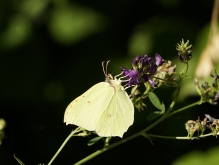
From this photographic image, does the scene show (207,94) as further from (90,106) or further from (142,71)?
(90,106)

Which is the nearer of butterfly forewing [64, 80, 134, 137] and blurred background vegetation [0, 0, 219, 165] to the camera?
butterfly forewing [64, 80, 134, 137]

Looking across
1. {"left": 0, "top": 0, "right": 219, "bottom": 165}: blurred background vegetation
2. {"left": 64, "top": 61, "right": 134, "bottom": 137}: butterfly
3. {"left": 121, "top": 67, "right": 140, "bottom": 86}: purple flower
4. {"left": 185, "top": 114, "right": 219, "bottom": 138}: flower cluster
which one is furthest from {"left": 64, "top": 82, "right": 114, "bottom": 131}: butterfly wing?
{"left": 0, "top": 0, "right": 219, "bottom": 165}: blurred background vegetation

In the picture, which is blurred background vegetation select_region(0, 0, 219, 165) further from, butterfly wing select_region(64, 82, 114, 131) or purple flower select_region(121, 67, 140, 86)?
purple flower select_region(121, 67, 140, 86)

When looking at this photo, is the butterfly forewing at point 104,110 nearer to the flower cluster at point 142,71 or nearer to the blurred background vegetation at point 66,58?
the flower cluster at point 142,71

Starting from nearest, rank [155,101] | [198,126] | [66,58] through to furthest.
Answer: [198,126]
[155,101]
[66,58]

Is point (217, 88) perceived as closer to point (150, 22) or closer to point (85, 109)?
point (85, 109)

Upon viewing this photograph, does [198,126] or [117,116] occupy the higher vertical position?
[117,116]

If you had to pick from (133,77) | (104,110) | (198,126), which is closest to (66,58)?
(104,110)
